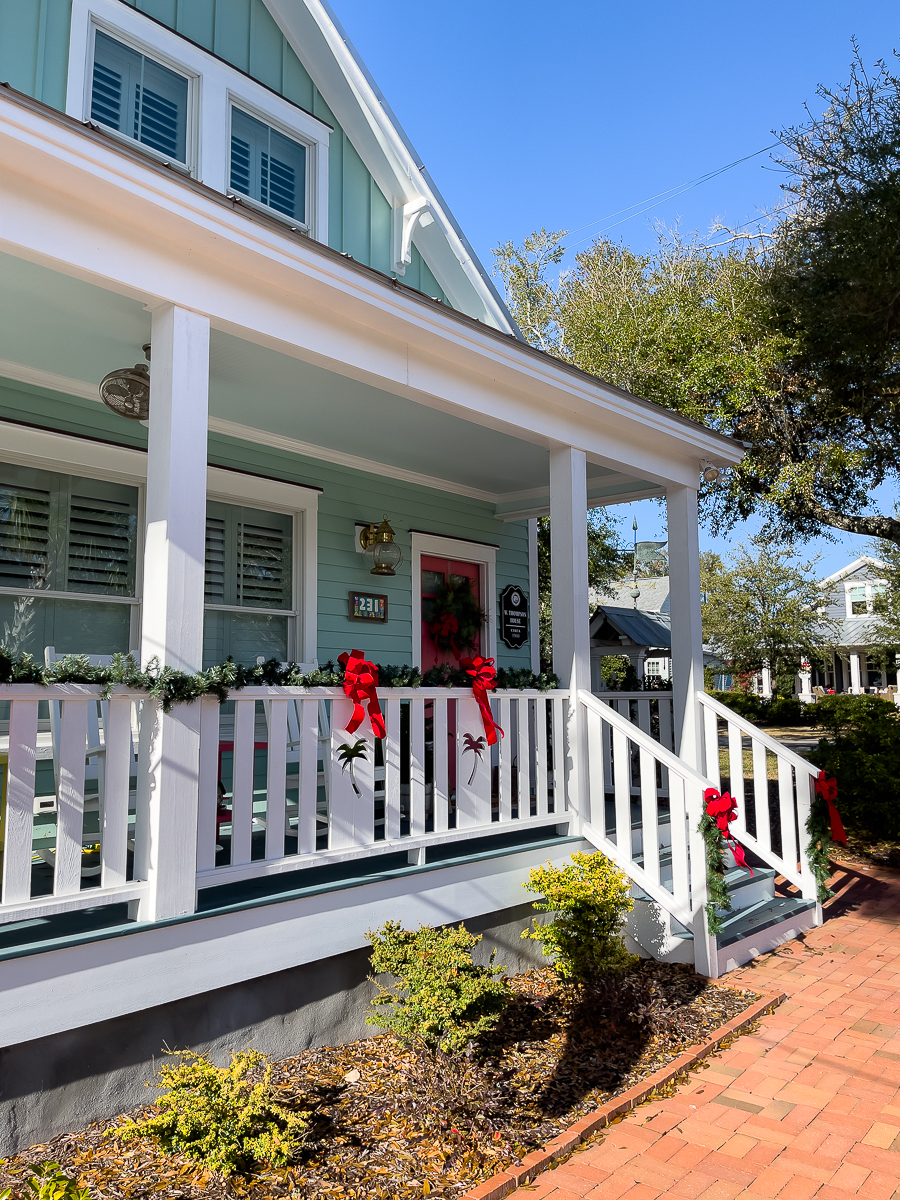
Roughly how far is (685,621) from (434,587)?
7.90 feet

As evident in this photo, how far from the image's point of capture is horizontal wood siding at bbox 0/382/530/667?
5.23m

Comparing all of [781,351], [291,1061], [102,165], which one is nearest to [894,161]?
[781,351]

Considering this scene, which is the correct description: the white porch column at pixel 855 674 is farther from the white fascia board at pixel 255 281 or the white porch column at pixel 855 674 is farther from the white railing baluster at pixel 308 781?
the white railing baluster at pixel 308 781

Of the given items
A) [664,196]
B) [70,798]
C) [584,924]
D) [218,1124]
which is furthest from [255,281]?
[664,196]

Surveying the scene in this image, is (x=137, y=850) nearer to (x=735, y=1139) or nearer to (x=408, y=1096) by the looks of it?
(x=408, y=1096)

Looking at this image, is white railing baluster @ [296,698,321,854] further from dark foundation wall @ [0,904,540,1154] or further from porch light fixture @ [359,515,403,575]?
porch light fixture @ [359,515,403,575]

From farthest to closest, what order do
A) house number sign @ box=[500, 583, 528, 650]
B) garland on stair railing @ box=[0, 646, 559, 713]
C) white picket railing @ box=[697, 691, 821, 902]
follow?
1. house number sign @ box=[500, 583, 528, 650]
2. white picket railing @ box=[697, 691, 821, 902]
3. garland on stair railing @ box=[0, 646, 559, 713]

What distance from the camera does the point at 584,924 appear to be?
3.95 metres

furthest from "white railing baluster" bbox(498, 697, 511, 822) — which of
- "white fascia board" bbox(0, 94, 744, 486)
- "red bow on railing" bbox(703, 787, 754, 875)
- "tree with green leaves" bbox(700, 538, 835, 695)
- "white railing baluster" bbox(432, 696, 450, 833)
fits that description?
"tree with green leaves" bbox(700, 538, 835, 695)

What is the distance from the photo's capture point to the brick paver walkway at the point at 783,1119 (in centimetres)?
267

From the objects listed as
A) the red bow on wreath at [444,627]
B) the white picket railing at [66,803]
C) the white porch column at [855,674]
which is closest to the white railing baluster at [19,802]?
the white picket railing at [66,803]

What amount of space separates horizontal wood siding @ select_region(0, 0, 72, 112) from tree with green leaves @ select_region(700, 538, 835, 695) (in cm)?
2442

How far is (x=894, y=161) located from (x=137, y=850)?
29.8 feet

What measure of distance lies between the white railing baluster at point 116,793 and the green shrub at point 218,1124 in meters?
0.71
